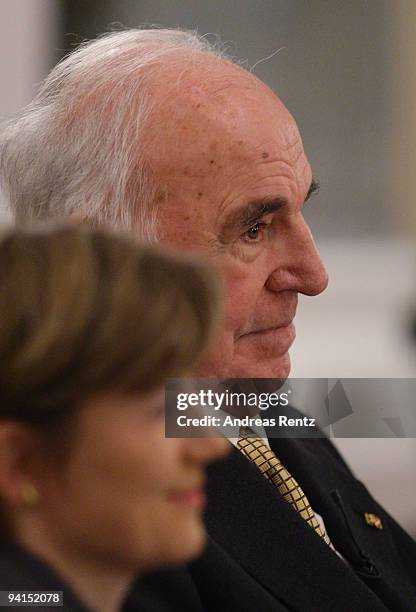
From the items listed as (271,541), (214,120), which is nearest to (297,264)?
(214,120)

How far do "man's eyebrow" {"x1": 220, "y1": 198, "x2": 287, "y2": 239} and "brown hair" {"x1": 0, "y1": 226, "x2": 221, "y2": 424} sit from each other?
0.50 m

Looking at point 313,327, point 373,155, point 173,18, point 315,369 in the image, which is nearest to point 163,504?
point 315,369

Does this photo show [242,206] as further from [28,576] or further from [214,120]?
[28,576]

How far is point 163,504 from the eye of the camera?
502 millimetres

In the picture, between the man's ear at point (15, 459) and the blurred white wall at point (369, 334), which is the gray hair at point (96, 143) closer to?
the blurred white wall at point (369, 334)

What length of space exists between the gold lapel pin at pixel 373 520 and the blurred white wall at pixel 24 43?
1.74 m

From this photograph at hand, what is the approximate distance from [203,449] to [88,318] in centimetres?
9

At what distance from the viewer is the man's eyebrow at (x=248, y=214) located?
1017 millimetres

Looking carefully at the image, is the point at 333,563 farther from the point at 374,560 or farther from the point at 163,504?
the point at 163,504

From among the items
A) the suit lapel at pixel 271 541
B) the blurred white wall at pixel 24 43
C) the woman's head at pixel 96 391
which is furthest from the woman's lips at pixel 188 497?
the blurred white wall at pixel 24 43

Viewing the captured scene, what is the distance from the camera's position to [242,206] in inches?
40.1

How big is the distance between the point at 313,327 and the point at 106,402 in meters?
2.62

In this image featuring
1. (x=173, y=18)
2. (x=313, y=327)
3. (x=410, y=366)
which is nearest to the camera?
(x=410, y=366)

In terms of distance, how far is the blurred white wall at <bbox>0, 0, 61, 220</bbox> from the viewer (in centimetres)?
277
